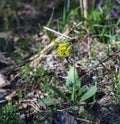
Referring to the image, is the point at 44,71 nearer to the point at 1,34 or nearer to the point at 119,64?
the point at 119,64

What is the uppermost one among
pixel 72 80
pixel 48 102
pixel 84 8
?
pixel 84 8

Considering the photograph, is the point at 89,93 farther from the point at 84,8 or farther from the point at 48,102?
the point at 84,8

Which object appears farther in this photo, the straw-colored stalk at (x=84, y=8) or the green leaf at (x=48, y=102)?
the straw-colored stalk at (x=84, y=8)

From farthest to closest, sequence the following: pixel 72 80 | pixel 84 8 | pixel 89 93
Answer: pixel 84 8 → pixel 72 80 → pixel 89 93

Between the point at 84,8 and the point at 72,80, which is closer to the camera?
the point at 72,80

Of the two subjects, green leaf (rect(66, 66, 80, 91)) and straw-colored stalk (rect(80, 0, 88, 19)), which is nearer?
green leaf (rect(66, 66, 80, 91))

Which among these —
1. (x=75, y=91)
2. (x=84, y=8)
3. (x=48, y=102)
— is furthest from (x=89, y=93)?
(x=84, y=8)

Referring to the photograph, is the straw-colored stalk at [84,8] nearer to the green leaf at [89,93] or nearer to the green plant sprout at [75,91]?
the green plant sprout at [75,91]

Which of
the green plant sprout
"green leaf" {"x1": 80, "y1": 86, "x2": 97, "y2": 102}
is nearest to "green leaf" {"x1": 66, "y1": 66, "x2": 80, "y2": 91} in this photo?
the green plant sprout

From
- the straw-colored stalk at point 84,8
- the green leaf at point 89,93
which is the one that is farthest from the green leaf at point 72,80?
the straw-colored stalk at point 84,8

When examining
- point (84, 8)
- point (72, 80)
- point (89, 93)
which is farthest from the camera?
point (84, 8)

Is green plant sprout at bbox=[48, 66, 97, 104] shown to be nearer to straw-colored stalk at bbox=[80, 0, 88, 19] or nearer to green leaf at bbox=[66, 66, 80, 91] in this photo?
green leaf at bbox=[66, 66, 80, 91]
